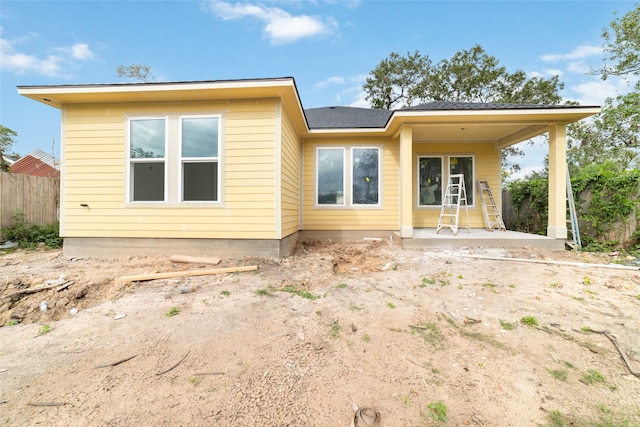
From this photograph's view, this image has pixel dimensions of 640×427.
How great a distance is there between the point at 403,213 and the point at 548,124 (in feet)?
12.5

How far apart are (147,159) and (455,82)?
1774 cm

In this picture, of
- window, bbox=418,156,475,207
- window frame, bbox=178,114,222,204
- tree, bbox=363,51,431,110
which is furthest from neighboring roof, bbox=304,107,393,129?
tree, bbox=363,51,431,110

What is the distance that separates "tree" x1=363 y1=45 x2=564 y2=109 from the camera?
14.8 metres

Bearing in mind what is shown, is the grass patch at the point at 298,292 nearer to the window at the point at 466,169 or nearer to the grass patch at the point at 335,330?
the grass patch at the point at 335,330

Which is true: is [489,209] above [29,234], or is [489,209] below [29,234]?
above

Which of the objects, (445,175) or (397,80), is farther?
(397,80)

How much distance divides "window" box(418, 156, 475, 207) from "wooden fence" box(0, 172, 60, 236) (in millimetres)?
10165

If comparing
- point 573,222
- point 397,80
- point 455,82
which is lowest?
point 573,222

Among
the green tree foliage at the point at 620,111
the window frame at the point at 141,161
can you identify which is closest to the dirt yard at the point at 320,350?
the window frame at the point at 141,161

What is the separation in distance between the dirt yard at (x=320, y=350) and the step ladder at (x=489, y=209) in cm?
341

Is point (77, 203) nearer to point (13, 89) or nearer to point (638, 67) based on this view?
point (13, 89)

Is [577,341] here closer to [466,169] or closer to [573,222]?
[573,222]

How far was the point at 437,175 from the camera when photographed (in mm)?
7895

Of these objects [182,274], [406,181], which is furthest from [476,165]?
[182,274]
